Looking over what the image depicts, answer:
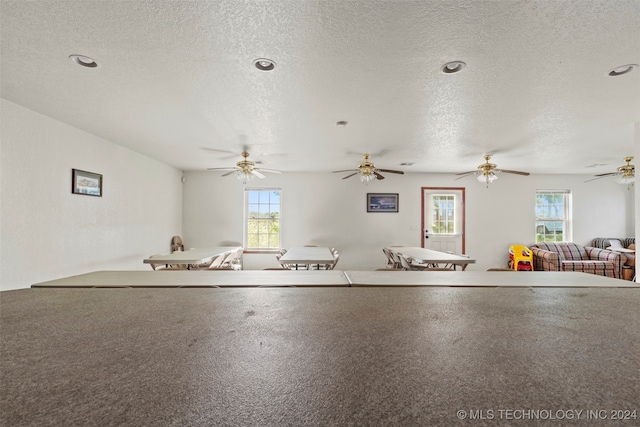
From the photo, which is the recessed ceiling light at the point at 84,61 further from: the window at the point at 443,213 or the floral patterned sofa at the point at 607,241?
the floral patterned sofa at the point at 607,241

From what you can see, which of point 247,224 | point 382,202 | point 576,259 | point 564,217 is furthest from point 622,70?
point 247,224

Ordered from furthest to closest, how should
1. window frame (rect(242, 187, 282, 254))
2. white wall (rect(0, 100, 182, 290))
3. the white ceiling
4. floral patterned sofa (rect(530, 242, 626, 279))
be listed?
1. window frame (rect(242, 187, 282, 254))
2. floral patterned sofa (rect(530, 242, 626, 279))
3. white wall (rect(0, 100, 182, 290))
4. the white ceiling

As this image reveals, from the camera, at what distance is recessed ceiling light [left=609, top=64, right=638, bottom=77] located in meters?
2.03

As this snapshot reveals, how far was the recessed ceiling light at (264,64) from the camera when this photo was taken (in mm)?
1997

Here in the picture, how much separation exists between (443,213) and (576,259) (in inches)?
115

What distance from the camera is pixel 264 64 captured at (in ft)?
6.73

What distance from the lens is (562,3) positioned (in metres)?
1.45

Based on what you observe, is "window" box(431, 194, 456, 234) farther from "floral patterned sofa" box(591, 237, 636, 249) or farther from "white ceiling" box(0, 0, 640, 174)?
"floral patterned sofa" box(591, 237, 636, 249)

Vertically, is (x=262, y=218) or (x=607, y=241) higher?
(x=262, y=218)

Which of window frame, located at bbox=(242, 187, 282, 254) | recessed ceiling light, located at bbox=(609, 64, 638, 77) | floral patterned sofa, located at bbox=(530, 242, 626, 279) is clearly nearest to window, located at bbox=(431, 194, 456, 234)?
floral patterned sofa, located at bbox=(530, 242, 626, 279)

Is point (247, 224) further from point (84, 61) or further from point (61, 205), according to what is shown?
point (84, 61)

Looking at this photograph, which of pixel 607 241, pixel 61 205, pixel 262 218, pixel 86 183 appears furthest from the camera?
pixel 262 218

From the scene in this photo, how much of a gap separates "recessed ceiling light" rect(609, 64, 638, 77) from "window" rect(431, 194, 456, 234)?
461 centimetres

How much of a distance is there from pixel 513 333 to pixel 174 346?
0.86 metres
